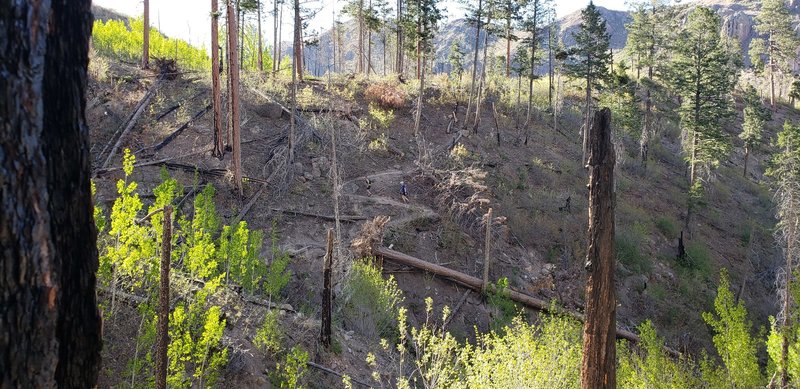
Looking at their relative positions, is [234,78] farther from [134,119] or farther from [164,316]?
[164,316]

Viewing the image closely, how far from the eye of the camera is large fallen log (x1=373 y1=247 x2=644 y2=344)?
15.1m

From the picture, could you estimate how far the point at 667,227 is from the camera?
80.7 ft

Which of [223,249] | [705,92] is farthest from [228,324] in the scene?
[705,92]

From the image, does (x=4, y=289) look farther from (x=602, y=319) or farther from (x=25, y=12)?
(x=602, y=319)

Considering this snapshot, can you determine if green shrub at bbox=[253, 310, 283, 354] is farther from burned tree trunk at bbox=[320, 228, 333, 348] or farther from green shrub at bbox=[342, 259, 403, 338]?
green shrub at bbox=[342, 259, 403, 338]

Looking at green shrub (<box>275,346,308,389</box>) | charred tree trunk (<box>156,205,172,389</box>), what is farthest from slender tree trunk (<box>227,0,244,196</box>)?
charred tree trunk (<box>156,205,172,389</box>)

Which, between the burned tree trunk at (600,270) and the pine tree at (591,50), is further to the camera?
the pine tree at (591,50)

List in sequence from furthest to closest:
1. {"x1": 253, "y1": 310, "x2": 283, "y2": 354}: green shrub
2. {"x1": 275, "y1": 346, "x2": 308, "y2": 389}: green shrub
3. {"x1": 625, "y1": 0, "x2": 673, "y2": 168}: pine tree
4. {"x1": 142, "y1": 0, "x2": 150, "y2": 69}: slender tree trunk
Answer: {"x1": 625, "y1": 0, "x2": 673, "y2": 168}: pine tree → {"x1": 142, "y1": 0, "x2": 150, "y2": 69}: slender tree trunk → {"x1": 253, "y1": 310, "x2": 283, "y2": 354}: green shrub → {"x1": 275, "y1": 346, "x2": 308, "y2": 389}: green shrub

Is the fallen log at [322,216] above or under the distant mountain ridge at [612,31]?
under

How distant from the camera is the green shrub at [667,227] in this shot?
Answer: 2442 cm

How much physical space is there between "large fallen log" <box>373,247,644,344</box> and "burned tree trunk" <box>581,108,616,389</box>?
964 cm

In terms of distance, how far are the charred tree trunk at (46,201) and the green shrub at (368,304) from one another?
10359mm

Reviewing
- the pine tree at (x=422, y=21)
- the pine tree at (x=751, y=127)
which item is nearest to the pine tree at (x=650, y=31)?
the pine tree at (x=751, y=127)

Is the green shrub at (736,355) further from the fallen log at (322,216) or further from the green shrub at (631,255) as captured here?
the green shrub at (631,255)
